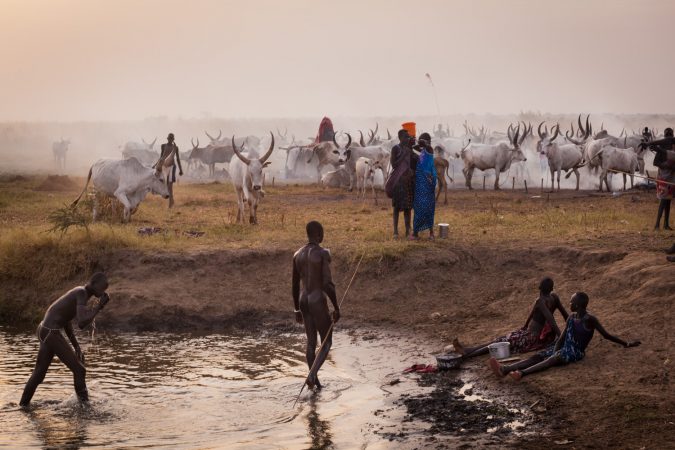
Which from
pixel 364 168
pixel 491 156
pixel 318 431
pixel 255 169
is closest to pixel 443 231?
pixel 255 169

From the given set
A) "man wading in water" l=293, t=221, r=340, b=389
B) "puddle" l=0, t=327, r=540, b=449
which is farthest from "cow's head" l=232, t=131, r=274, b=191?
"man wading in water" l=293, t=221, r=340, b=389

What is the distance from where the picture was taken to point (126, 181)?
18.3 meters

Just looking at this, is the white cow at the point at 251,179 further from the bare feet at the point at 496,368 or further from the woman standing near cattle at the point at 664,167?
the bare feet at the point at 496,368

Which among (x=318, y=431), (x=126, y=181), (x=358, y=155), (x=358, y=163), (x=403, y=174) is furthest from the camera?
(x=358, y=155)

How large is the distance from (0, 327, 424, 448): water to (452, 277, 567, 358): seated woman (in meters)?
0.85

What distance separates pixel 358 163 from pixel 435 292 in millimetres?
12998

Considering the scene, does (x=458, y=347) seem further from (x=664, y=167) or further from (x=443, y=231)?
(x=664, y=167)

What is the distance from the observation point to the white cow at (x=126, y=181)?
59.9 feet

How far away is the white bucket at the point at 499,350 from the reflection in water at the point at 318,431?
211 centimetres

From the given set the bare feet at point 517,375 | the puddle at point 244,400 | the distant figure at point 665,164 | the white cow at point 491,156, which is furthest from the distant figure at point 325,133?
the bare feet at point 517,375

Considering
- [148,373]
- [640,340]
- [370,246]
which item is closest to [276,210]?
[370,246]

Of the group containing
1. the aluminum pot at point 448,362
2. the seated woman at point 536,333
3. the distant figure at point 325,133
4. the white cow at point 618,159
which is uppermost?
the distant figure at point 325,133

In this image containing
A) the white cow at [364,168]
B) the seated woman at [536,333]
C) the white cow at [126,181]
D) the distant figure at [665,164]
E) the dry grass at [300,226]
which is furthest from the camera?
the white cow at [364,168]

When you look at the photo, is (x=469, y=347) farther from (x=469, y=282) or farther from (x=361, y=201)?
(x=361, y=201)
